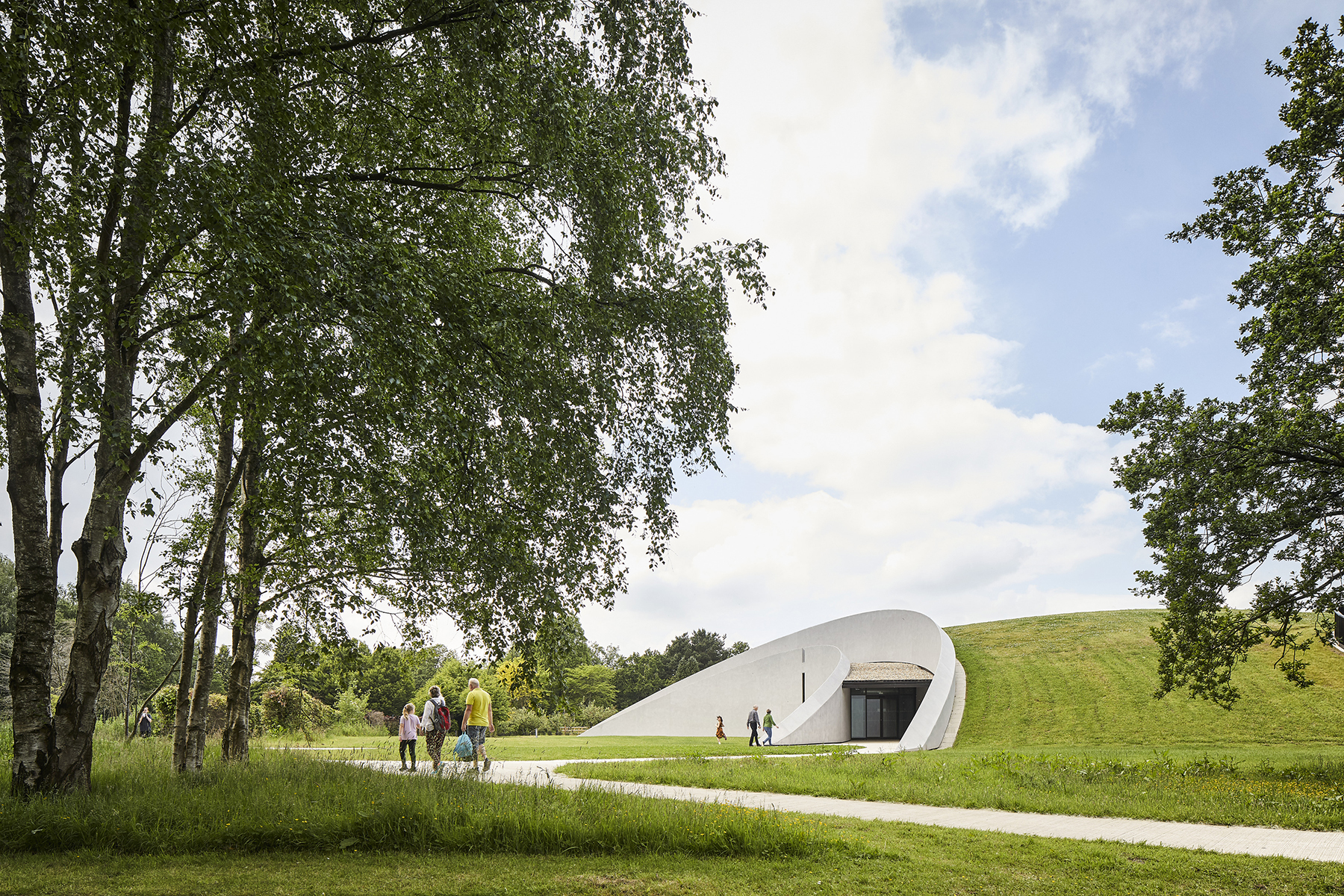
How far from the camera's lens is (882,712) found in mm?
34906

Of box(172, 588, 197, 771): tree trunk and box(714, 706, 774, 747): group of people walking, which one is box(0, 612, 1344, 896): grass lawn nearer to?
box(172, 588, 197, 771): tree trunk

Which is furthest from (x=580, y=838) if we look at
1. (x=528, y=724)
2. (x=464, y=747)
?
(x=528, y=724)

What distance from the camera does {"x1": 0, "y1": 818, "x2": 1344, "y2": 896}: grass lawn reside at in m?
5.57

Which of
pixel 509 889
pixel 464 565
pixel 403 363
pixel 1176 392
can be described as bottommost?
pixel 509 889

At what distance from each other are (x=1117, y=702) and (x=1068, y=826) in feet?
70.0

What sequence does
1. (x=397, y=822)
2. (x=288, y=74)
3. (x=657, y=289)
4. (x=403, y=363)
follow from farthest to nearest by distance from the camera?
1. (x=657, y=289)
2. (x=288, y=74)
3. (x=397, y=822)
4. (x=403, y=363)

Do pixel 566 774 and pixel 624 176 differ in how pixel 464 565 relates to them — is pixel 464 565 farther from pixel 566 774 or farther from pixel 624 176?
pixel 566 774

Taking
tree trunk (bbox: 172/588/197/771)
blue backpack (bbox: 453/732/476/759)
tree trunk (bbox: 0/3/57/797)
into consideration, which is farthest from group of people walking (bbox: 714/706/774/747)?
tree trunk (bbox: 0/3/57/797)

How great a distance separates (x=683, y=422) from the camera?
1009 cm

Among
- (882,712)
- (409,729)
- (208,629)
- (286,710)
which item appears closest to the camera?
(208,629)

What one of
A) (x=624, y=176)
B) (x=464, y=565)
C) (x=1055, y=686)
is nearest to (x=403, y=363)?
(x=464, y=565)

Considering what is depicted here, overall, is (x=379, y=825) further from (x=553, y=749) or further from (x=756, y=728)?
(x=756, y=728)

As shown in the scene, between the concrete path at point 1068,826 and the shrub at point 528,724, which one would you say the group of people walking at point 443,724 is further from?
the shrub at point 528,724

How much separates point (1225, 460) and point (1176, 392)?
4.79 feet
